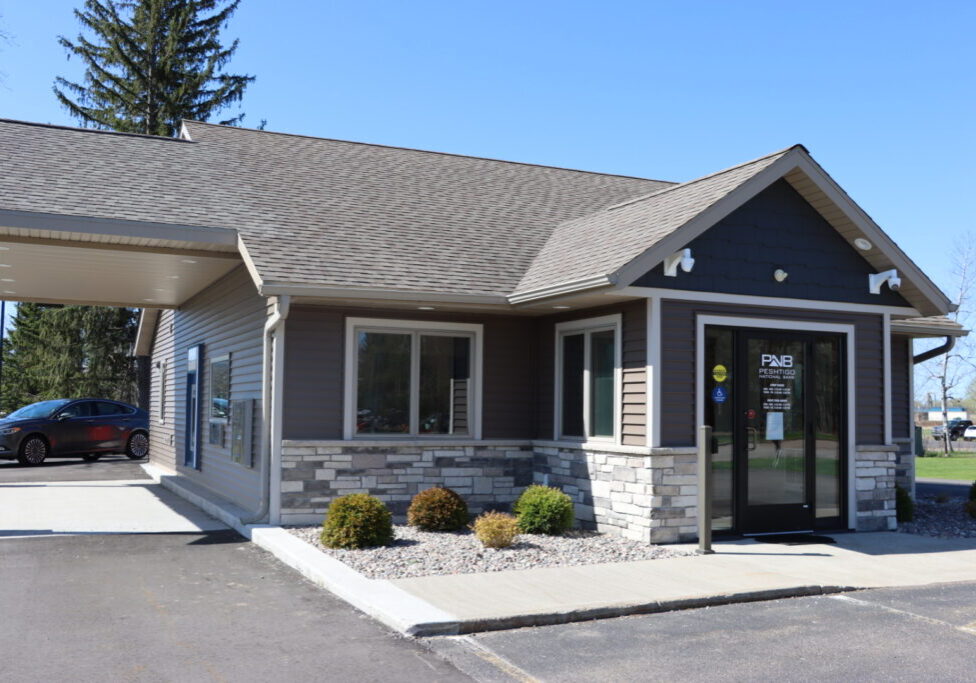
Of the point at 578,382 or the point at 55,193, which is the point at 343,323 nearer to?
the point at 578,382

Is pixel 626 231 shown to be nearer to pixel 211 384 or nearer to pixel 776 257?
pixel 776 257

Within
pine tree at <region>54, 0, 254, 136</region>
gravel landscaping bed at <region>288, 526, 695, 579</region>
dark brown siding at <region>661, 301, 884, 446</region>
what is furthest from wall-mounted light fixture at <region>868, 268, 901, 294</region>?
pine tree at <region>54, 0, 254, 136</region>

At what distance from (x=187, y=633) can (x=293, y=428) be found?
5.13m

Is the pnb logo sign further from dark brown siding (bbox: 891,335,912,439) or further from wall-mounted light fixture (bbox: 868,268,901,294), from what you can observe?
dark brown siding (bbox: 891,335,912,439)

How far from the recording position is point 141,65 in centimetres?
3578

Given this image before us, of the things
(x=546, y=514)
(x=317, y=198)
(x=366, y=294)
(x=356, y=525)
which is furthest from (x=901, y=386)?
(x=356, y=525)

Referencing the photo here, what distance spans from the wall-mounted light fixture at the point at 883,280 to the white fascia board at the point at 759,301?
222 millimetres

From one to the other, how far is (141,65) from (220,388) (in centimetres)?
2476

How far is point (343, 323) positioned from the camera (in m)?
12.3

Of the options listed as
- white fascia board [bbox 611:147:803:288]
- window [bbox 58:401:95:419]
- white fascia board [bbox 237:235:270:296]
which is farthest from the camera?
window [bbox 58:401:95:419]

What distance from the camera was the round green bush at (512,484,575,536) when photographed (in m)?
11.1

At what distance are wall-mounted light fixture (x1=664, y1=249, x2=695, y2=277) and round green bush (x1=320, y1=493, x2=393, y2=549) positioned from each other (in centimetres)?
413

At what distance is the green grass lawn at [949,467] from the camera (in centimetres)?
2655

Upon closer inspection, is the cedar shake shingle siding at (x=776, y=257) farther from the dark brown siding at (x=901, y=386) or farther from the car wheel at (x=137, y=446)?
the car wheel at (x=137, y=446)
